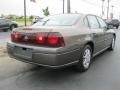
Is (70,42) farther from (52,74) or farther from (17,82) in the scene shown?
(17,82)

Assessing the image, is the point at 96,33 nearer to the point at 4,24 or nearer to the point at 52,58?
the point at 52,58

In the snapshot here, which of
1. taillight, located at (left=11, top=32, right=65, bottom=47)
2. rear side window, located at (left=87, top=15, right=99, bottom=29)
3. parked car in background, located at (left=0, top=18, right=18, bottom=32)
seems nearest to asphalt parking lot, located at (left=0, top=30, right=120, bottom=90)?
taillight, located at (left=11, top=32, right=65, bottom=47)

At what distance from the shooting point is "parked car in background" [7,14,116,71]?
3969 millimetres

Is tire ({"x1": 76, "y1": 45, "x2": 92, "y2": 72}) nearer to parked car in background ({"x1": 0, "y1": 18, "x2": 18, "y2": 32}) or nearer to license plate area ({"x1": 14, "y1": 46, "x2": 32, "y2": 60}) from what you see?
license plate area ({"x1": 14, "y1": 46, "x2": 32, "y2": 60})

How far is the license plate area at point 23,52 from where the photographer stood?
415cm

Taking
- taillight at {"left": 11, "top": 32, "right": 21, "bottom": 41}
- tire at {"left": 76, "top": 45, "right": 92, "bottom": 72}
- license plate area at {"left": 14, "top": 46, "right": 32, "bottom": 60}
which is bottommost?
tire at {"left": 76, "top": 45, "right": 92, "bottom": 72}

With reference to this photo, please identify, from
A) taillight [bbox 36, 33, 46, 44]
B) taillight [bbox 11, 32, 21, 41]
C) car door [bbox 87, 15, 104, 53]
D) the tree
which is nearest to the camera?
taillight [bbox 36, 33, 46, 44]

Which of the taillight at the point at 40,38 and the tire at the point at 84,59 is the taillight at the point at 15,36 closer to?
the taillight at the point at 40,38

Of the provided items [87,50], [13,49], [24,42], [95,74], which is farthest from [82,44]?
[13,49]

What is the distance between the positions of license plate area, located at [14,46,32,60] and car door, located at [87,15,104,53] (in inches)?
75.6

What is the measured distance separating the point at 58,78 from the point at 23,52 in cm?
101

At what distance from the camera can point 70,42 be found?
165 inches

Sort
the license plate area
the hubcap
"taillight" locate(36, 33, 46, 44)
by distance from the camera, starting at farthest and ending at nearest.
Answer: the hubcap
the license plate area
"taillight" locate(36, 33, 46, 44)

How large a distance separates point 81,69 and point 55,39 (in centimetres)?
128
